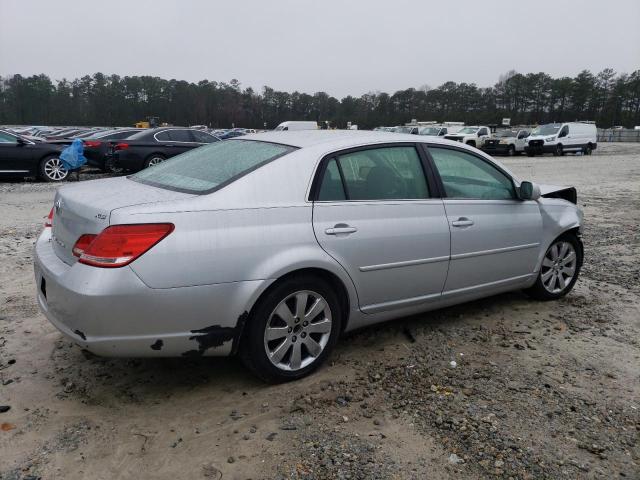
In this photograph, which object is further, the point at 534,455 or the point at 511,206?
the point at 511,206

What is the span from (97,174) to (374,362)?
49.0 ft

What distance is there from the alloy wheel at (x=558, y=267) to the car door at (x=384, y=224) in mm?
1437

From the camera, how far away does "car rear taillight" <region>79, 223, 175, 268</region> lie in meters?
2.79

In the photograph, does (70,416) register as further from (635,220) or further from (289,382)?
(635,220)

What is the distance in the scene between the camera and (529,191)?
448cm

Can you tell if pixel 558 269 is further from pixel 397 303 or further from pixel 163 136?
pixel 163 136

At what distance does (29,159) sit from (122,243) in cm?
1291

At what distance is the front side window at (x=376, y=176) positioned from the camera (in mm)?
3541

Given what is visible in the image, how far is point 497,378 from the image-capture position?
351cm

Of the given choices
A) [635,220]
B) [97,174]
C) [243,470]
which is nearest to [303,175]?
[243,470]

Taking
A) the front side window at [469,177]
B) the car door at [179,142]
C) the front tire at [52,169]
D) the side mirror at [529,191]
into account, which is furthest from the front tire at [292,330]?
the front tire at [52,169]

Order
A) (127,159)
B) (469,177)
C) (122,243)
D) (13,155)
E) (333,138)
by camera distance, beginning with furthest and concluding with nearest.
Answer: (127,159) < (13,155) < (469,177) < (333,138) < (122,243)

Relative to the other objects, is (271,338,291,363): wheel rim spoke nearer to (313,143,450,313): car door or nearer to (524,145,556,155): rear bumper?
(313,143,450,313): car door

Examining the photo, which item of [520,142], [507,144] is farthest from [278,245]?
[520,142]
